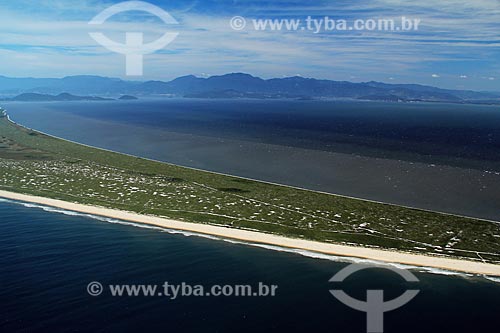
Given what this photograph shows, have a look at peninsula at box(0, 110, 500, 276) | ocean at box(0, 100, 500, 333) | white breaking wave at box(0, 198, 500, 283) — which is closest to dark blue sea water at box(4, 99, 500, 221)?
ocean at box(0, 100, 500, 333)

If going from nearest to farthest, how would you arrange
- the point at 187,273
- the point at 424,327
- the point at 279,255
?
the point at 424,327, the point at 187,273, the point at 279,255

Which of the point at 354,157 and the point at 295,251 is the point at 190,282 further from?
the point at 354,157

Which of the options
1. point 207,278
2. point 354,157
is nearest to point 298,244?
point 207,278

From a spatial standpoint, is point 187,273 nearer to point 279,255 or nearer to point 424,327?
point 279,255

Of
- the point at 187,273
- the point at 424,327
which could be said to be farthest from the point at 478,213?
the point at 187,273

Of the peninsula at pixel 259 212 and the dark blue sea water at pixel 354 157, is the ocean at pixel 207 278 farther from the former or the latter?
the peninsula at pixel 259 212

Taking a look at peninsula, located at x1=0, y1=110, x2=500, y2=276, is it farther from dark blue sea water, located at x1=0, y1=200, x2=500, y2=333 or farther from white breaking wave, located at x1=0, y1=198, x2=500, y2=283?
dark blue sea water, located at x1=0, y1=200, x2=500, y2=333

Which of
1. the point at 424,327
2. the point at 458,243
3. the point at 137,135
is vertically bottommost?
the point at 424,327
